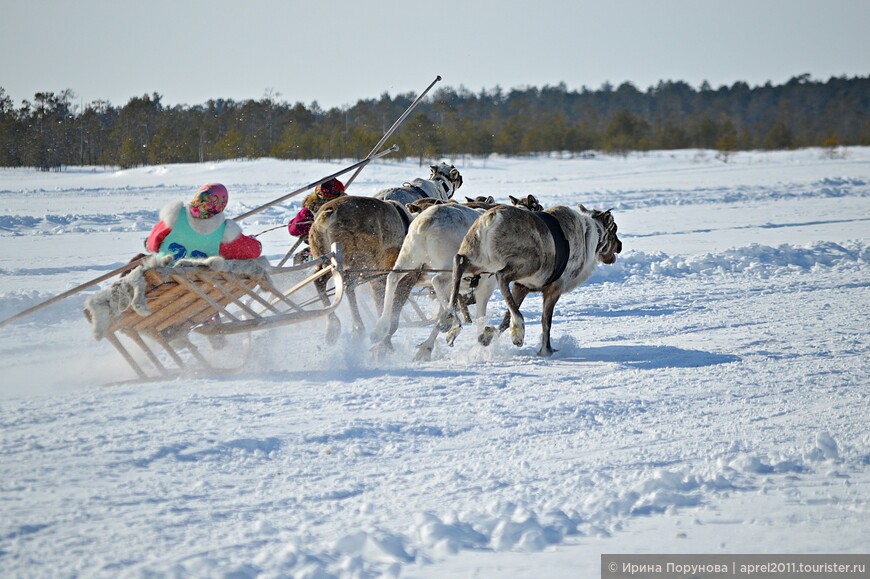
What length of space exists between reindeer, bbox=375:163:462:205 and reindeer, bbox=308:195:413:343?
1.25 m

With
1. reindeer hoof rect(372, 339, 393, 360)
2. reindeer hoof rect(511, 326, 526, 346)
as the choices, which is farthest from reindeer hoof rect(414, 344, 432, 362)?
reindeer hoof rect(511, 326, 526, 346)

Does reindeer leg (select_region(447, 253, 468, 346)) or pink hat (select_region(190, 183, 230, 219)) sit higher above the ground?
pink hat (select_region(190, 183, 230, 219))

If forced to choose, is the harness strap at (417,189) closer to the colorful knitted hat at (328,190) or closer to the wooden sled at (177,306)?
the colorful knitted hat at (328,190)

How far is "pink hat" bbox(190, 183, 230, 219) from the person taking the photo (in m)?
7.34

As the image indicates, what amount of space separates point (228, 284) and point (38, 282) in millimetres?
6477

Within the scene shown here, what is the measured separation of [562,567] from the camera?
3900mm

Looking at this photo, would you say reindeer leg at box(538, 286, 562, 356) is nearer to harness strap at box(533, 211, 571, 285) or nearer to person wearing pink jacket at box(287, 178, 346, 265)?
harness strap at box(533, 211, 571, 285)

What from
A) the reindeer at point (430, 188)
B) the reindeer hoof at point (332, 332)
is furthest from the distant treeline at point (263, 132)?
the reindeer hoof at point (332, 332)

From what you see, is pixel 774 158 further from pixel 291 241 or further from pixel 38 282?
pixel 38 282

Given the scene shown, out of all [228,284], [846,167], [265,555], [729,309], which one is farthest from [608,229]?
[846,167]

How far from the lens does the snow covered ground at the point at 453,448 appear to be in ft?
13.1

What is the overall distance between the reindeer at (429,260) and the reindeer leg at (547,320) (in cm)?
59

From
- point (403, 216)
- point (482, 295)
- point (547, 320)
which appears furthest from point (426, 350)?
point (403, 216)

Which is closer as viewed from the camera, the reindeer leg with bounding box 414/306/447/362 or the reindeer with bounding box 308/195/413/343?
the reindeer leg with bounding box 414/306/447/362
